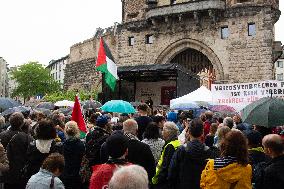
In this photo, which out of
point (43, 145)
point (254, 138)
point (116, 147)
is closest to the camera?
point (116, 147)

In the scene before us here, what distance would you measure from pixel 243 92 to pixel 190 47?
61.2 ft

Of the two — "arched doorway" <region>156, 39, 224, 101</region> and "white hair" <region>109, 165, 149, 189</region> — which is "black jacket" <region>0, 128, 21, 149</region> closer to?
"white hair" <region>109, 165, 149, 189</region>

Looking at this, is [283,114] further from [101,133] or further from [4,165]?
[4,165]

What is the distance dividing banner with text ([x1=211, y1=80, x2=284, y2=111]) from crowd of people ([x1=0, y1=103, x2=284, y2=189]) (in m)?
2.77

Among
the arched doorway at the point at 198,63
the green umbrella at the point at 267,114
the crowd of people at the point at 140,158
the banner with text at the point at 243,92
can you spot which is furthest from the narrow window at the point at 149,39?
the green umbrella at the point at 267,114

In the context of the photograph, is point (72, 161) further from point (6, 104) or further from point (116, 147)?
point (6, 104)

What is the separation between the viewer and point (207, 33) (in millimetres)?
28828

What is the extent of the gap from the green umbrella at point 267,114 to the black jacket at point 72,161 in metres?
2.61

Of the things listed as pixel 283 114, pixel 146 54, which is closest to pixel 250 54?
pixel 146 54

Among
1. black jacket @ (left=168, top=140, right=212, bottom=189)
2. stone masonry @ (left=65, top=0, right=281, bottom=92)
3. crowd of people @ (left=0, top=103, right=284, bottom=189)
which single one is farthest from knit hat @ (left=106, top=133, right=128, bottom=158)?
stone masonry @ (left=65, top=0, right=281, bottom=92)

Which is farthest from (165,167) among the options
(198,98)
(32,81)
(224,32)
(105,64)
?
(32,81)

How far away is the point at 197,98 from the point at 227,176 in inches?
402

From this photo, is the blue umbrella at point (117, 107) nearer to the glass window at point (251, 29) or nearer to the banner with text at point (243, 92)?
the banner with text at point (243, 92)

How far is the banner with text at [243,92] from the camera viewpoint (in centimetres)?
1013
